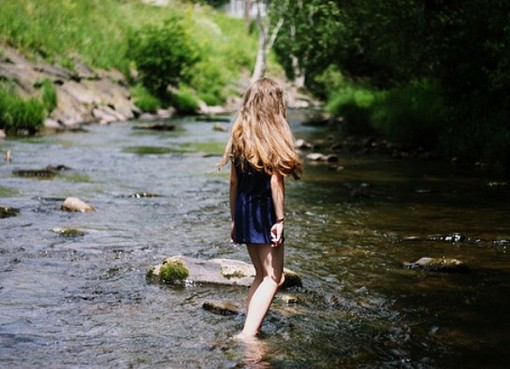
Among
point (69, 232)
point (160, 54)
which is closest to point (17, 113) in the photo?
point (69, 232)

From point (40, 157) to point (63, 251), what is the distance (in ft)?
29.7

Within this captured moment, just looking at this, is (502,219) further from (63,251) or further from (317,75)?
(317,75)

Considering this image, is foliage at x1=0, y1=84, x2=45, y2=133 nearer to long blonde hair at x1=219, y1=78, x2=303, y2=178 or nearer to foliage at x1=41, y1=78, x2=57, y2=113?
foliage at x1=41, y1=78, x2=57, y2=113

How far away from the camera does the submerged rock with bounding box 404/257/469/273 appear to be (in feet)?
24.0

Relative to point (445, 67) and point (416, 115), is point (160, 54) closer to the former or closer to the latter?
point (416, 115)

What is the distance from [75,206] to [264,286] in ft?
19.1

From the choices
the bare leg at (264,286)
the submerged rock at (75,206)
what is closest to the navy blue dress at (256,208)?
the bare leg at (264,286)

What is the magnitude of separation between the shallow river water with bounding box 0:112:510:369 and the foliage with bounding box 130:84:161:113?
17.6 meters

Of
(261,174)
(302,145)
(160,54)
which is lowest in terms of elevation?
(302,145)

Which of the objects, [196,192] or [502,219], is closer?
[502,219]

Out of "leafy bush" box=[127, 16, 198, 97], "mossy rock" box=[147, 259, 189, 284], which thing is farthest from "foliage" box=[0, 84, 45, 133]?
"mossy rock" box=[147, 259, 189, 284]

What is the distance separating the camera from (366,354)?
512 centimetres

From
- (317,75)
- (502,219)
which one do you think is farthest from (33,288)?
(317,75)

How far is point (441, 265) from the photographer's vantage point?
740 centimetres
